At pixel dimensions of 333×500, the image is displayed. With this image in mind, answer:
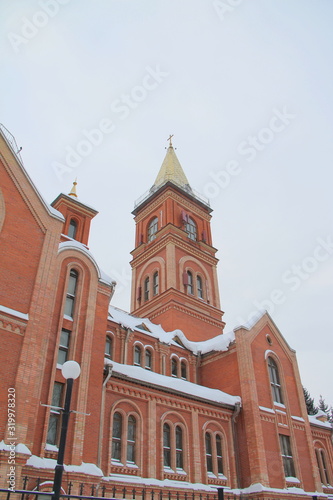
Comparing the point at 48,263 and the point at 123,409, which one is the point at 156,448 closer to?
the point at 123,409

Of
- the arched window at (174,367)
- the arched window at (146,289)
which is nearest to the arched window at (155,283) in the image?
the arched window at (146,289)

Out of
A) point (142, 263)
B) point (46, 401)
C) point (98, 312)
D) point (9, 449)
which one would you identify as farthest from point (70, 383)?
point (142, 263)

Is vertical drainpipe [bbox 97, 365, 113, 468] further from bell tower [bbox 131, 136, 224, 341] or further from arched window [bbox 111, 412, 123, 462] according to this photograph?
bell tower [bbox 131, 136, 224, 341]

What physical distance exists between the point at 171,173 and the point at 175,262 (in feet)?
37.5

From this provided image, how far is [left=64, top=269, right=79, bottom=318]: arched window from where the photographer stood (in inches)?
653

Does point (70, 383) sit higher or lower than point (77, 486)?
higher

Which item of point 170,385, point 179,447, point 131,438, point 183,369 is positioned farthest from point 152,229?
point 131,438

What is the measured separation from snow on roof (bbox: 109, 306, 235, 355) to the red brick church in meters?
0.11

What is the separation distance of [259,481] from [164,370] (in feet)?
24.7

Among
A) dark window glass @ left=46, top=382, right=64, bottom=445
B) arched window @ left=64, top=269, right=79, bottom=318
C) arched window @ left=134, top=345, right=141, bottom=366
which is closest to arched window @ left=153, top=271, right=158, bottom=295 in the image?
arched window @ left=134, top=345, right=141, bottom=366

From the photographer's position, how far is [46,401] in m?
14.0

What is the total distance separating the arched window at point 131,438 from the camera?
16.6 meters

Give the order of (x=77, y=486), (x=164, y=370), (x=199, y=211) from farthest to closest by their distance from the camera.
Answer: (x=199, y=211), (x=164, y=370), (x=77, y=486)

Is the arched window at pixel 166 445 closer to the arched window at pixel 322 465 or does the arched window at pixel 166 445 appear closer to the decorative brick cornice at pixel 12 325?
the decorative brick cornice at pixel 12 325
